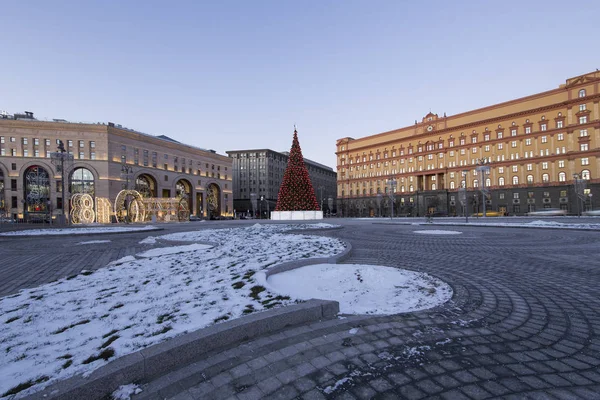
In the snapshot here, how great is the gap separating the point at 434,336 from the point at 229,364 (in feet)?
7.18

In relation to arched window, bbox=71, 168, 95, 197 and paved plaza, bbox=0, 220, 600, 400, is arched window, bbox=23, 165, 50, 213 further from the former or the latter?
paved plaza, bbox=0, 220, 600, 400

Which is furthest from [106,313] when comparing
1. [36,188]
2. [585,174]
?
[585,174]

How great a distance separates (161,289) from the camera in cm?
494

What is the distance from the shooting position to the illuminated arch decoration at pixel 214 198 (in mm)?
82625

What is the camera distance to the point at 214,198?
84.7 metres

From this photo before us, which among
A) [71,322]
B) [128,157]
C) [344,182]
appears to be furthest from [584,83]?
[128,157]

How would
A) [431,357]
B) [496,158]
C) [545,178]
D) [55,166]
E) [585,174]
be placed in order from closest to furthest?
[431,357], [55,166], [585,174], [545,178], [496,158]

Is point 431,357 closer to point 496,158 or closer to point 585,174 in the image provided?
point 585,174

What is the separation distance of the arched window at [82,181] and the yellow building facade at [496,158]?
5706 cm

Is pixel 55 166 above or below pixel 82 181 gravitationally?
above

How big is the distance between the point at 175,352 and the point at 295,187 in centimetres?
3548

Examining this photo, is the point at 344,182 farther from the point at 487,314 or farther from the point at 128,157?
the point at 487,314

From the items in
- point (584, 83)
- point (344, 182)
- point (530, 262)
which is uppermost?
point (584, 83)

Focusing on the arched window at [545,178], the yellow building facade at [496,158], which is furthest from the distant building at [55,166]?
the arched window at [545,178]
